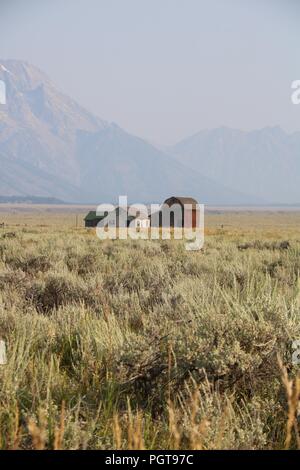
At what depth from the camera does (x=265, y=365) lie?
3.87 metres

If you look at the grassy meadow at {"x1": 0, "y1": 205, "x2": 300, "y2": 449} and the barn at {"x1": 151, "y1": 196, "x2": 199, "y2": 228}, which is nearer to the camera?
the grassy meadow at {"x1": 0, "y1": 205, "x2": 300, "y2": 449}

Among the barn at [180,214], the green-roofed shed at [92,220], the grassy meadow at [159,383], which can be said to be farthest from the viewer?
the green-roofed shed at [92,220]

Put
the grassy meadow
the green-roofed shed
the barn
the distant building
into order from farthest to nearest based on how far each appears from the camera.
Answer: the green-roofed shed
the distant building
the barn
the grassy meadow

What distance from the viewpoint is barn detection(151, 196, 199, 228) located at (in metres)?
64.7

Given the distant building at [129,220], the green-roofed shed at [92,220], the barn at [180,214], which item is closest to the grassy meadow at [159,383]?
the barn at [180,214]

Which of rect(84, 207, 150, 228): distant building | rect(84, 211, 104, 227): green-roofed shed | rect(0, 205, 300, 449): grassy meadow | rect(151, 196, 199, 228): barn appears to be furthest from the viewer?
rect(84, 211, 104, 227): green-roofed shed

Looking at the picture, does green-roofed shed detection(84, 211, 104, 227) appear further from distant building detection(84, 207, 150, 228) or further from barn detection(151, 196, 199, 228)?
barn detection(151, 196, 199, 228)

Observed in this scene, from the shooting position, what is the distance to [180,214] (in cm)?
6525

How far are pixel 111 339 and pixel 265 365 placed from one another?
114 centimetres

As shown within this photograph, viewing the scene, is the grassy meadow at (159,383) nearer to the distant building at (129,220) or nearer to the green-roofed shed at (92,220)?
the distant building at (129,220)

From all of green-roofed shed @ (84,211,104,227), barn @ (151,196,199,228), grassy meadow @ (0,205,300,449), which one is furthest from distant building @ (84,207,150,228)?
grassy meadow @ (0,205,300,449)

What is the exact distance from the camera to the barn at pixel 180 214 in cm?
6469
